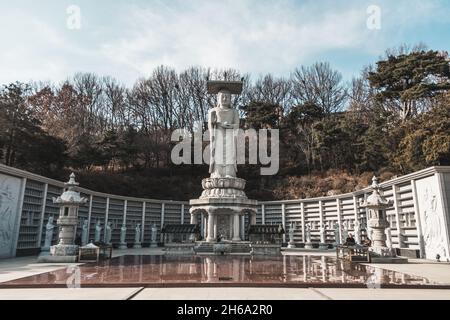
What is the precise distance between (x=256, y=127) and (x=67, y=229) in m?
24.8

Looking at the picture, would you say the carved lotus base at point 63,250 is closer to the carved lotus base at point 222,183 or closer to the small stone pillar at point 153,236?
the carved lotus base at point 222,183

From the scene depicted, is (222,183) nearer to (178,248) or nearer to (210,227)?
(210,227)

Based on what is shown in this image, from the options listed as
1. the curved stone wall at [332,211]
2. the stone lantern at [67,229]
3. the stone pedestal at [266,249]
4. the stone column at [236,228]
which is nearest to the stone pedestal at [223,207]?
the stone column at [236,228]

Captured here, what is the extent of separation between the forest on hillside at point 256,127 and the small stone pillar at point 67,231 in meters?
12.3

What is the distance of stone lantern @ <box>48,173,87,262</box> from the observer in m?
13.1

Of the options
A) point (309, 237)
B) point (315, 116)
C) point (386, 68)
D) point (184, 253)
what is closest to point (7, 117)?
point (184, 253)

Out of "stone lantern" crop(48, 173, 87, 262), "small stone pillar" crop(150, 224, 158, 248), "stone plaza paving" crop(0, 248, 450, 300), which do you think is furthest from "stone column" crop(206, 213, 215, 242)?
"stone plaza paving" crop(0, 248, 450, 300)

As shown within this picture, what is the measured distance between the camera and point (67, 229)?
13.9 meters

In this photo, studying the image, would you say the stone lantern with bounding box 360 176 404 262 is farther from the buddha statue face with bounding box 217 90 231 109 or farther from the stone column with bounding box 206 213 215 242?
the buddha statue face with bounding box 217 90 231 109

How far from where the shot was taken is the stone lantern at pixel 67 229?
13100mm

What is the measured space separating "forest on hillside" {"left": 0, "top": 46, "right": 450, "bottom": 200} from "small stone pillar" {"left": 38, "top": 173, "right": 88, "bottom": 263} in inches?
486

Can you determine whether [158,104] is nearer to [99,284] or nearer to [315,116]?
[315,116]

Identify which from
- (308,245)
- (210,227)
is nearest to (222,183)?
(210,227)
